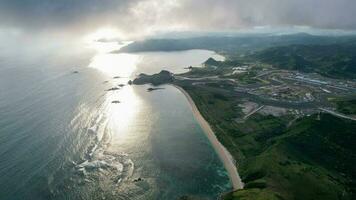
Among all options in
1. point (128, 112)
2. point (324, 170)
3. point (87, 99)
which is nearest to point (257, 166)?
point (324, 170)

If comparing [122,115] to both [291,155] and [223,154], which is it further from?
[291,155]

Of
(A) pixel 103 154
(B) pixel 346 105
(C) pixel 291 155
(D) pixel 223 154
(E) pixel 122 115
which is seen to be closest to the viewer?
(C) pixel 291 155

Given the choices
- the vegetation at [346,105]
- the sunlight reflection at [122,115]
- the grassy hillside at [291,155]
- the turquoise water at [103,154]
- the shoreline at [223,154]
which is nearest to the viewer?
the grassy hillside at [291,155]

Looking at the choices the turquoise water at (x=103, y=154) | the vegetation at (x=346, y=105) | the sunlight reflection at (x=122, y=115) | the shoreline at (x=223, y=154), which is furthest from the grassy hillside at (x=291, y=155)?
the sunlight reflection at (x=122, y=115)

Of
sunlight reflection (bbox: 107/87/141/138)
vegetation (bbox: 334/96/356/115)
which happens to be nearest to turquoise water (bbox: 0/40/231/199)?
sunlight reflection (bbox: 107/87/141/138)

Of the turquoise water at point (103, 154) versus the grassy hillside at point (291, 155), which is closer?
the grassy hillside at point (291, 155)

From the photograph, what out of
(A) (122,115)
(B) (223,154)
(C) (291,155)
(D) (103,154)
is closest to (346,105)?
(C) (291,155)

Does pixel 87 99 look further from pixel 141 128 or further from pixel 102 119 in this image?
pixel 141 128

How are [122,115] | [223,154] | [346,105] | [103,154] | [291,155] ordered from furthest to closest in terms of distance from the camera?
1. [346,105]
2. [122,115]
3. [223,154]
4. [103,154]
5. [291,155]

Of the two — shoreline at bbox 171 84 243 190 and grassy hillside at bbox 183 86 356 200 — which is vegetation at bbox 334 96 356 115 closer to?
grassy hillside at bbox 183 86 356 200

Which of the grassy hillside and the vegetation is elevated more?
the grassy hillside

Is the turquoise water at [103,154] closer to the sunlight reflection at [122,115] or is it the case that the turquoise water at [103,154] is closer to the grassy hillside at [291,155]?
the sunlight reflection at [122,115]

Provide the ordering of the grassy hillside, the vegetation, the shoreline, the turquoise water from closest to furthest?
the grassy hillside → the turquoise water → the shoreline → the vegetation
